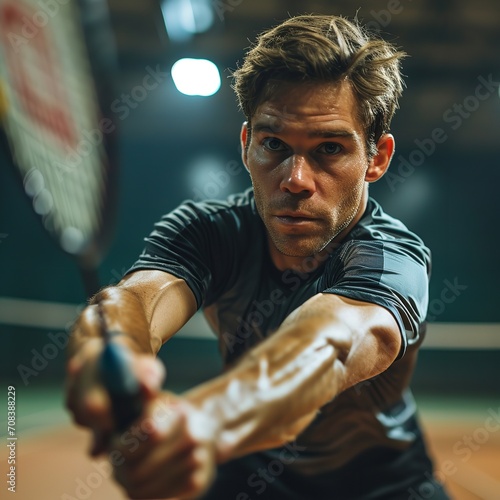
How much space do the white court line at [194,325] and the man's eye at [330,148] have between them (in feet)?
13.6

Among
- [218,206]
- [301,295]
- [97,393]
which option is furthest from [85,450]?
[97,393]

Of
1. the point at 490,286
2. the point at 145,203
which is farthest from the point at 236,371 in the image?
the point at 490,286

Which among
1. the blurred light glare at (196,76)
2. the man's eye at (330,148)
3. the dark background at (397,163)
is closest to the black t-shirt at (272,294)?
the man's eye at (330,148)

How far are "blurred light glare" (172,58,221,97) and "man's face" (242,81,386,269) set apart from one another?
186 inches

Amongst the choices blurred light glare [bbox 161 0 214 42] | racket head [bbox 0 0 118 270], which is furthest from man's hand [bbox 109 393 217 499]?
blurred light glare [bbox 161 0 214 42]

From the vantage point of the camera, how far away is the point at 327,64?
146 cm

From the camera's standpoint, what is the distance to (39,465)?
11.4 ft

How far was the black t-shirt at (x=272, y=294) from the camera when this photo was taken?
157 cm

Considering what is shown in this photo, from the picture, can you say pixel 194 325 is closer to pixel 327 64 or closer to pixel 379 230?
pixel 379 230

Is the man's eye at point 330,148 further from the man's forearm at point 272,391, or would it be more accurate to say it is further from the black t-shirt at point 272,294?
the man's forearm at point 272,391

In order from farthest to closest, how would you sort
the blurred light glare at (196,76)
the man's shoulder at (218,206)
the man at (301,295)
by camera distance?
the blurred light glare at (196,76) → the man's shoulder at (218,206) → the man at (301,295)

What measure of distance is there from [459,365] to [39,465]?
451 cm

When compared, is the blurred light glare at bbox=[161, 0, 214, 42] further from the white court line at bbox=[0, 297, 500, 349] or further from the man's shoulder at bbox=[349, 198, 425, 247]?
the man's shoulder at bbox=[349, 198, 425, 247]

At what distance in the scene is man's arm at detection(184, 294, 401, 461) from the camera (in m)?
0.77
